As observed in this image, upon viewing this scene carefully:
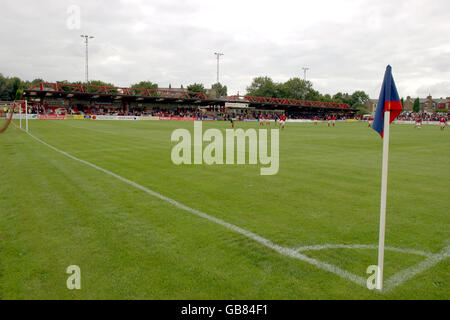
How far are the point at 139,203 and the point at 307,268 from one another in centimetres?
427

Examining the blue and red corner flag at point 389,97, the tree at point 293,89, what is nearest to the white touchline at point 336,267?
the blue and red corner flag at point 389,97

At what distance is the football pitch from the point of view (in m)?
3.76

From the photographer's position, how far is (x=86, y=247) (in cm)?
481

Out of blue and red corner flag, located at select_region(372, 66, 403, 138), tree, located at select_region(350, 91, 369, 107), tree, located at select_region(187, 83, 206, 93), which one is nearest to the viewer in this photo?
blue and red corner flag, located at select_region(372, 66, 403, 138)

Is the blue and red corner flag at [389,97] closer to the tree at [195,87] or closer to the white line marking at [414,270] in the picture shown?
the white line marking at [414,270]

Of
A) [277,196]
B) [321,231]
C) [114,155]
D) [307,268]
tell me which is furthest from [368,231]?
[114,155]

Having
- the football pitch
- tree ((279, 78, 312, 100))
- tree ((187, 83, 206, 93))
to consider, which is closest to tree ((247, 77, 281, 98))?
tree ((279, 78, 312, 100))

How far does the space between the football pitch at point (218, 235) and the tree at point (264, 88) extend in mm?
127775

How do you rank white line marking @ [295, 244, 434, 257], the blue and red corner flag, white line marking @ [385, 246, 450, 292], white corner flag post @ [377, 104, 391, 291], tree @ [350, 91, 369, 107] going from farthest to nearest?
tree @ [350, 91, 369, 107] → white line marking @ [295, 244, 434, 257] → the blue and red corner flag → white line marking @ [385, 246, 450, 292] → white corner flag post @ [377, 104, 391, 291]

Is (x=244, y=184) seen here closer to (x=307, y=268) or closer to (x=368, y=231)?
(x=368, y=231)

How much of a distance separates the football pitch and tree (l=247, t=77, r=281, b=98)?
12778cm

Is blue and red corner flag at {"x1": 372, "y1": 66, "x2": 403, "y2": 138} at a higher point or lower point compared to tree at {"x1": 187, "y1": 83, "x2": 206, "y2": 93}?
lower

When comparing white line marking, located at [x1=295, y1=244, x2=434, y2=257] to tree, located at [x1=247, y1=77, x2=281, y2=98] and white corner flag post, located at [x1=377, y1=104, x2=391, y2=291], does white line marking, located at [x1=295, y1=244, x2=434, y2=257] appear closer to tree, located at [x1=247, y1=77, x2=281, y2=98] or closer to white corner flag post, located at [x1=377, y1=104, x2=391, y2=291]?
white corner flag post, located at [x1=377, y1=104, x2=391, y2=291]

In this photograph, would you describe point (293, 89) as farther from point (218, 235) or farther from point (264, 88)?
point (218, 235)
